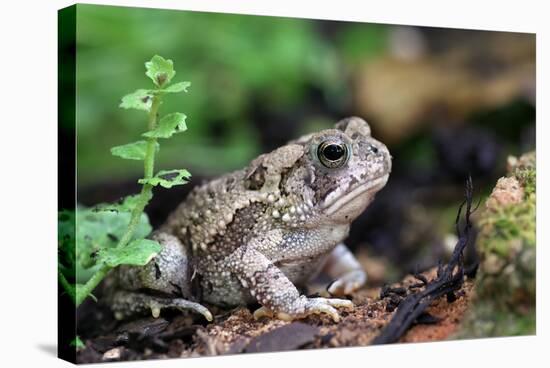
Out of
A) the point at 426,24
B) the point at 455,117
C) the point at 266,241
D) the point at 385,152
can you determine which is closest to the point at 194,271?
the point at 266,241

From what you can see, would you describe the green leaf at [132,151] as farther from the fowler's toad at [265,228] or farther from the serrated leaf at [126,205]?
the fowler's toad at [265,228]

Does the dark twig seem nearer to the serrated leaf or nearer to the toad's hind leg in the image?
the toad's hind leg

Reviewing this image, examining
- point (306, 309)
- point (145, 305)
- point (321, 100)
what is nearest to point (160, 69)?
point (145, 305)

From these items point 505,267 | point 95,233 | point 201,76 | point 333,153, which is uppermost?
point 201,76

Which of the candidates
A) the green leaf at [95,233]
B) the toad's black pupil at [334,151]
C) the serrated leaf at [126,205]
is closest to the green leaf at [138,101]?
the serrated leaf at [126,205]

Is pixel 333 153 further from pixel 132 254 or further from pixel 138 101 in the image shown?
pixel 132 254
